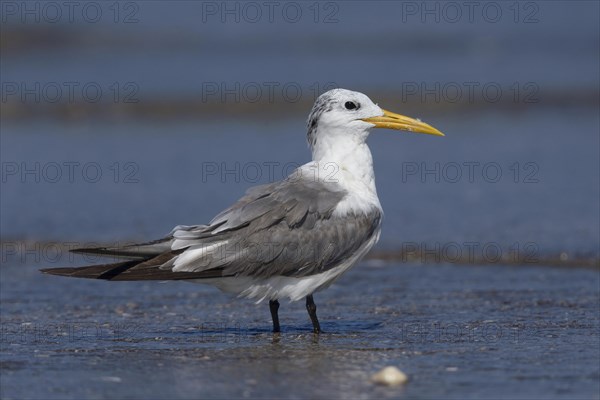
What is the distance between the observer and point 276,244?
20.9 feet

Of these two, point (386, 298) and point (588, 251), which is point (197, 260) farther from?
point (588, 251)

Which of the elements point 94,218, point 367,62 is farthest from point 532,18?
point 94,218

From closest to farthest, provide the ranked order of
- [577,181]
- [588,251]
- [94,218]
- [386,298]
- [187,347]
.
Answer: [187,347], [386,298], [588,251], [94,218], [577,181]

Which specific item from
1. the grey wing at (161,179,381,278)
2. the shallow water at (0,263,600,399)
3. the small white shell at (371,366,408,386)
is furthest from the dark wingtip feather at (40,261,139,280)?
the small white shell at (371,366,408,386)

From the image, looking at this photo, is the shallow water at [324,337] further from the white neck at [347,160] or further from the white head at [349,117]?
the white head at [349,117]

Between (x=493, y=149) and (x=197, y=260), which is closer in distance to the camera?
(x=197, y=260)

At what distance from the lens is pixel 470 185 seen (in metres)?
11.2

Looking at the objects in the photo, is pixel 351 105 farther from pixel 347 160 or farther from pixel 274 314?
pixel 274 314

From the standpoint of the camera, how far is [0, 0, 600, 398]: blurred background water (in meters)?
9.77

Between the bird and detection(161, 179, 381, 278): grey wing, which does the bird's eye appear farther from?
detection(161, 179, 381, 278): grey wing

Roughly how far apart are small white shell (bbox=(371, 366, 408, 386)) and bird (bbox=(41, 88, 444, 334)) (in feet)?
4.34

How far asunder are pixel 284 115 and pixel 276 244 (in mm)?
9378

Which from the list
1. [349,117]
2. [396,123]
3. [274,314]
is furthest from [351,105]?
[274,314]

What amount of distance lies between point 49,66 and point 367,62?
5.66m
